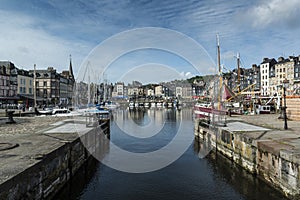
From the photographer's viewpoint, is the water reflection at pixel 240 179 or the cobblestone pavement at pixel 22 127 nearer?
the water reflection at pixel 240 179

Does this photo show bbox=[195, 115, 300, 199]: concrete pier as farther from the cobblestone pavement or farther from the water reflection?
the cobblestone pavement

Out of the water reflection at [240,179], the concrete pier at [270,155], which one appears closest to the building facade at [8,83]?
the water reflection at [240,179]

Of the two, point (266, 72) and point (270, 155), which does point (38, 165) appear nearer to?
point (270, 155)

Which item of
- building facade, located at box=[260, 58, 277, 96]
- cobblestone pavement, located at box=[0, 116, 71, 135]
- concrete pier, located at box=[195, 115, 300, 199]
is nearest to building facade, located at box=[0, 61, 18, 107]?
cobblestone pavement, located at box=[0, 116, 71, 135]

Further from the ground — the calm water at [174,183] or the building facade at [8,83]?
the building facade at [8,83]

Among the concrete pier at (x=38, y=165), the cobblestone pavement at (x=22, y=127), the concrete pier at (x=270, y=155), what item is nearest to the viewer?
the concrete pier at (x=38, y=165)

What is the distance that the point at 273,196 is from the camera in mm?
11984

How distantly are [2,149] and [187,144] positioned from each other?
1819cm

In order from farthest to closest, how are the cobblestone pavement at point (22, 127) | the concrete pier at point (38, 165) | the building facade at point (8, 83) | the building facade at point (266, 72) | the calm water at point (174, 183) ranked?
the building facade at point (266, 72), the building facade at point (8, 83), the cobblestone pavement at point (22, 127), the calm water at point (174, 183), the concrete pier at point (38, 165)

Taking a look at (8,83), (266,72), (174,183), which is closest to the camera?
(174,183)

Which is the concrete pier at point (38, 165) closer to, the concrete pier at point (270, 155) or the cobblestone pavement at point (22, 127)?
the cobblestone pavement at point (22, 127)

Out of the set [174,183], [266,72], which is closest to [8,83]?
[174,183]

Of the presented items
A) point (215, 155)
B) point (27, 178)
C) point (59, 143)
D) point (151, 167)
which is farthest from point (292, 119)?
point (27, 178)

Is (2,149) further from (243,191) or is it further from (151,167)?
(243,191)
